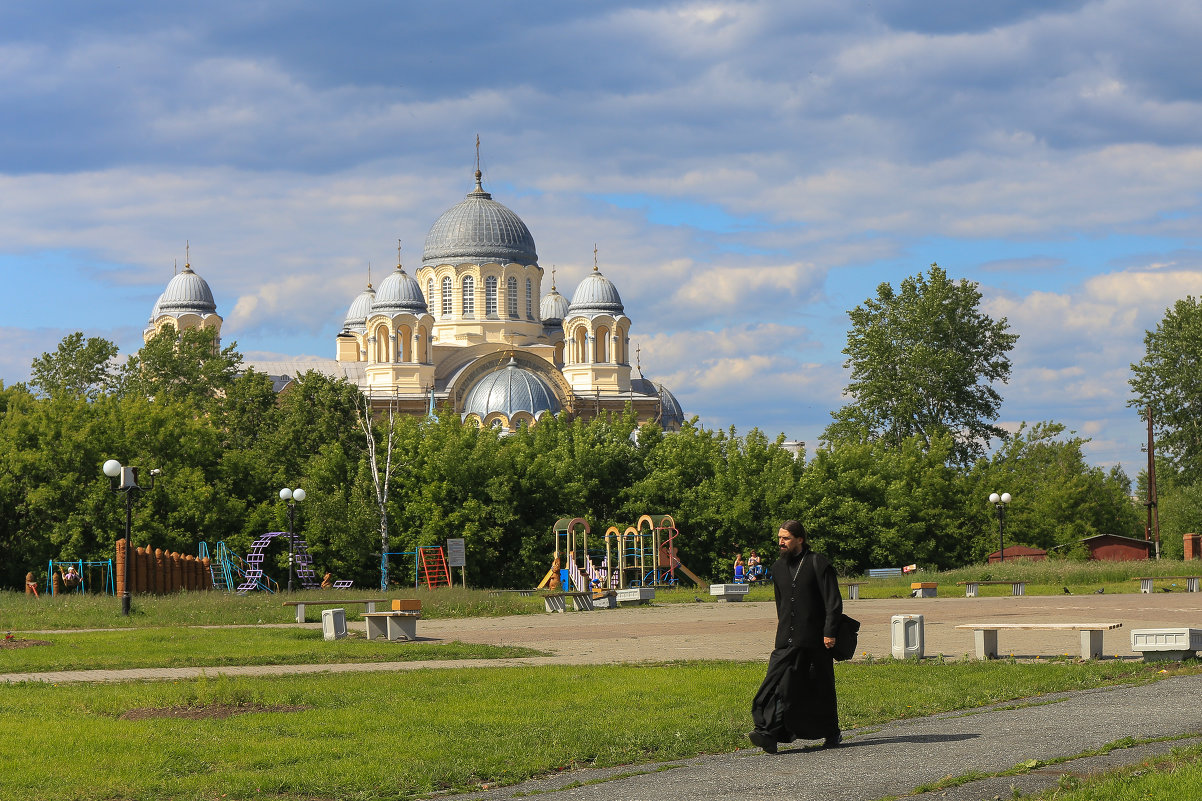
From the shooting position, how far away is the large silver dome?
3364 inches

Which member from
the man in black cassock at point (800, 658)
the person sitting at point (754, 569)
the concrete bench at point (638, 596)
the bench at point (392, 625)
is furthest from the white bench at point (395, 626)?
the person sitting at point (754, 569)

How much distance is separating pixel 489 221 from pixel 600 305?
8.56 m

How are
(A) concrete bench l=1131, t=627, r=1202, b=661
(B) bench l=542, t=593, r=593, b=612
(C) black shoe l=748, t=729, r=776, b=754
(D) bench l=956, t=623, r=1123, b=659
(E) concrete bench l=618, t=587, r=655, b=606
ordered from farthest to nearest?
(E) concrete bench l=618, t=587, r=655, b=606
(B) bench l=542, t=593, r=593, b=612
(D) bench l=956, t=623, r=1123, b=659
(A) concrete bench l=1131, t=627, r=1202, b=661
(C) black shoe l=748, t=729, r=776, b=754

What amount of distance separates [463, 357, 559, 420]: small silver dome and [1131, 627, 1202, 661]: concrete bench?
57981 millimetres

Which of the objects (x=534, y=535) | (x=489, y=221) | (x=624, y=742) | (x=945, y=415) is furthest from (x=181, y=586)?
(x=489, y=221)

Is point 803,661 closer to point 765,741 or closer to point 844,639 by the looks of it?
point 844,639

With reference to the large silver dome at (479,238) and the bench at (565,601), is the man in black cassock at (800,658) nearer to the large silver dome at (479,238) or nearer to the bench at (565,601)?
the bench at (565,601)

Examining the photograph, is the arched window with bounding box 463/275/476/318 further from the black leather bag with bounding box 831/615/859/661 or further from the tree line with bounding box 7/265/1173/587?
the black leather bag with bounding box 831/615/859/661

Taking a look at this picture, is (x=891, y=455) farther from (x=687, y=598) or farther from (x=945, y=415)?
(x=687, y=598)

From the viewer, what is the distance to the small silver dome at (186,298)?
92562mm

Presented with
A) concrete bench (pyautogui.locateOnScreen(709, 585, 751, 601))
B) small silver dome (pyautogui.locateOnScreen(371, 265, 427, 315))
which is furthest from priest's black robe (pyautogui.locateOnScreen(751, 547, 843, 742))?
small silver dome (pyautogui.locateOnScreen(371, 265, 427, 315))

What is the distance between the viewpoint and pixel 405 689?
1326 cm

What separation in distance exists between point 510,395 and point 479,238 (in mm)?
15235

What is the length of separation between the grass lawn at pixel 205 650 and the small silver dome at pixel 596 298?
6716 cm
